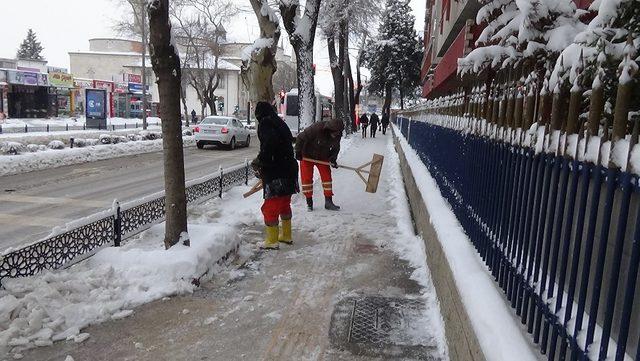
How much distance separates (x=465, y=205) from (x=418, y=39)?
52.2m

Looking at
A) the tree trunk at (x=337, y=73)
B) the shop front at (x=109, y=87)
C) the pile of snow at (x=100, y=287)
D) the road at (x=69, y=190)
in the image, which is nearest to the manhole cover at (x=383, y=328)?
the pile of snow at (x=100, y=287)

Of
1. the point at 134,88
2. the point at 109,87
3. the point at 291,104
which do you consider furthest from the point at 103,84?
the point at 291,104

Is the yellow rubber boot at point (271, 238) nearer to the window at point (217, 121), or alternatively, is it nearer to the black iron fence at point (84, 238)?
the black iron fence at point (84, 238)

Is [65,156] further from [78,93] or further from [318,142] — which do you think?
[78,93]

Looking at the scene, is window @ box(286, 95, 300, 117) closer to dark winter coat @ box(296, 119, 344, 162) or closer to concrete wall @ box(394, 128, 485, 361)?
dark winter coat @ box(296, 119, 344, 162)

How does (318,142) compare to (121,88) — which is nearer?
(318,142)

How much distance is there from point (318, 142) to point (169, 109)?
367 centimetres

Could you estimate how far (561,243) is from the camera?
2.61 meters

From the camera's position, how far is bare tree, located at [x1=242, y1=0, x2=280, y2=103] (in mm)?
9773

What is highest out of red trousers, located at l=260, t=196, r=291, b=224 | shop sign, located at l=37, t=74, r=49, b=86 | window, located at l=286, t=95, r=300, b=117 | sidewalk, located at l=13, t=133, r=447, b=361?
shop sign, located at l=37, t=74, r=49, b=86

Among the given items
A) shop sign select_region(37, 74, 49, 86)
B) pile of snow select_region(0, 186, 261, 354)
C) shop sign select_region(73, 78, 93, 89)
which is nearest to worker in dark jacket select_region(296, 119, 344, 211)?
pile of snow select_region(0, 186, 261, 354)

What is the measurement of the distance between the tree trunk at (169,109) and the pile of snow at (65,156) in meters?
10.1

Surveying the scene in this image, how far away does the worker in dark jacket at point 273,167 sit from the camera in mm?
6254

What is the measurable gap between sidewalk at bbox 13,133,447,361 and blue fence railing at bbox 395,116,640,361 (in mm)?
972
